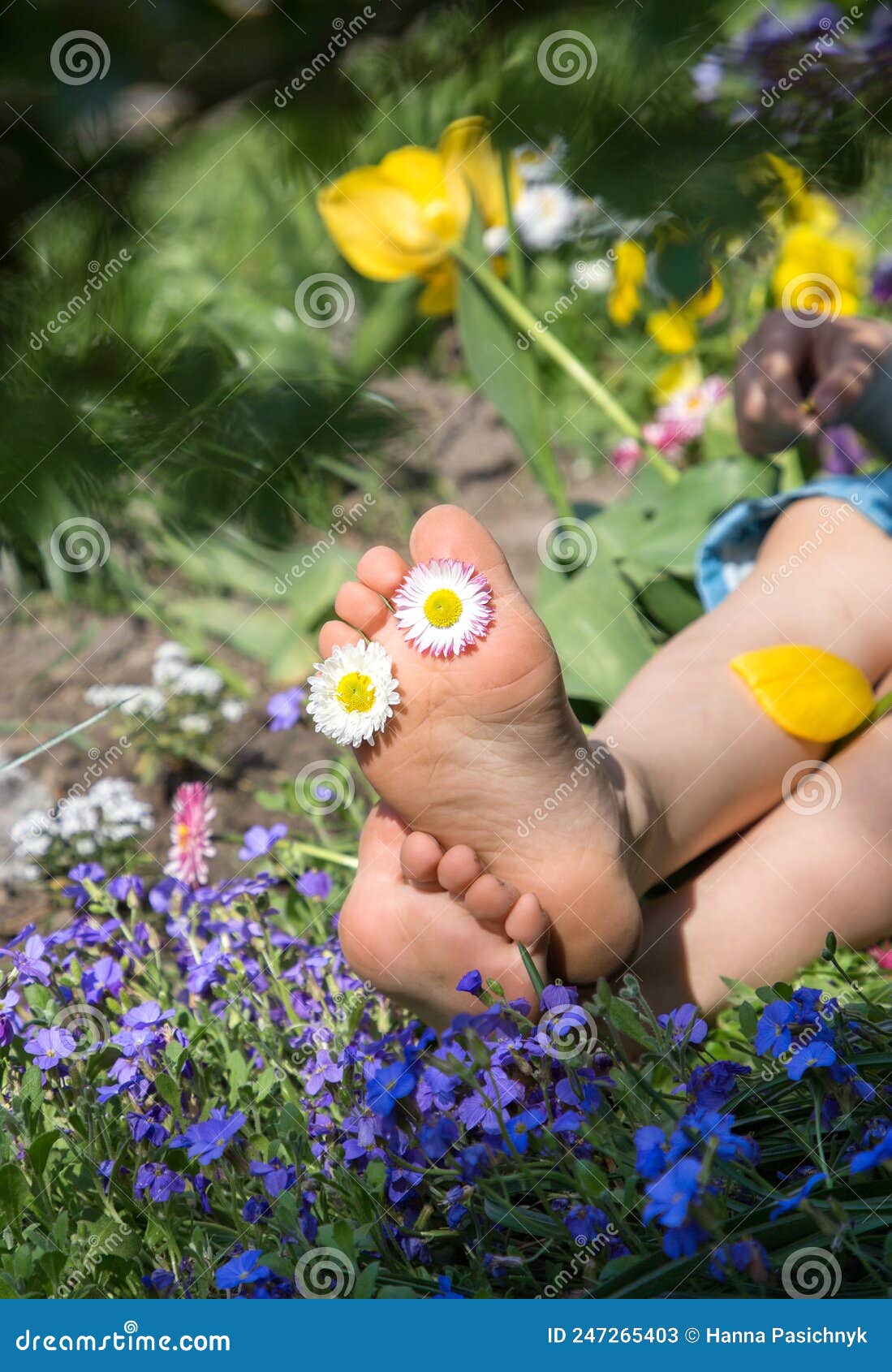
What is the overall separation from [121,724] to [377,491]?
655mm

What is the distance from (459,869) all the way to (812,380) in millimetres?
884

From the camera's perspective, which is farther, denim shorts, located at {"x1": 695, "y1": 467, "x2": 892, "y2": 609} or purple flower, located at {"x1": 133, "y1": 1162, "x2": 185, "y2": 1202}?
denim shorts, located at {"x1": 695, "y1": 467, "x2": 892, "y2": 609}

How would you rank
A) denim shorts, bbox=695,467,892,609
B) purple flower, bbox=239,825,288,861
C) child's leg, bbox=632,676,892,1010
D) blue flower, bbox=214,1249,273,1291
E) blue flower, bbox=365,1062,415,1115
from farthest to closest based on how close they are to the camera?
1. denim shorts, bbox=695,467,892,609
2. purple flower, bbox=239,825,288,861
3. child's leg, bbox=632,676,892,1010
4. blue flower, bbox=365,1062,415,1115
5. blue flower, bbox=214,1249,273,1291

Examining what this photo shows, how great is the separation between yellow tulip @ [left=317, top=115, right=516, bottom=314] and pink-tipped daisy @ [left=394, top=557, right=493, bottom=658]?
58 cm

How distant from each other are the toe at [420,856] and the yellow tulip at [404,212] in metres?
0.72

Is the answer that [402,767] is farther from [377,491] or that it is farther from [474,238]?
[377,491]

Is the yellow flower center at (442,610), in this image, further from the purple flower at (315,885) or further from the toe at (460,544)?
the purple flower at (315,885)

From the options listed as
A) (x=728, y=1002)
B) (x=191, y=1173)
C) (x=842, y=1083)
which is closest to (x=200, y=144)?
(x=842, y=1083)

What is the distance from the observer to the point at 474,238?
4.78 ft

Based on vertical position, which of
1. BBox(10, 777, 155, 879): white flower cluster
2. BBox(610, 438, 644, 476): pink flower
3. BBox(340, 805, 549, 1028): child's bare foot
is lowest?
BBox(10, 777, 155, 879): white flower cluster

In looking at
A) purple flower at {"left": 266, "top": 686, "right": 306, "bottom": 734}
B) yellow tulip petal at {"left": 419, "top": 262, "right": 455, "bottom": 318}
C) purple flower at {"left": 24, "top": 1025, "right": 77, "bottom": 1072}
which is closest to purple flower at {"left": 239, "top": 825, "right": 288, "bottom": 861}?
purple flower at {"left": 266, "top": 686, "right": 306, "bottom": 734}

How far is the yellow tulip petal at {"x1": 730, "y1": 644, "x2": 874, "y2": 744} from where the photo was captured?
110cm

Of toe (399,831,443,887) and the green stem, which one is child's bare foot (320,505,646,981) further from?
the green stem

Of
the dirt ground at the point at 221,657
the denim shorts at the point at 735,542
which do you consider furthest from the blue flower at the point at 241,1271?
the denim shorts at the point at 735,542
